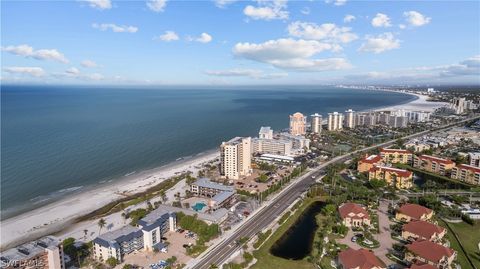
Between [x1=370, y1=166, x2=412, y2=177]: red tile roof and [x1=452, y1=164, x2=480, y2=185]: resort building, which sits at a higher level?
[x1=370, y1=166, x2=412, y2=177]: red tile roof

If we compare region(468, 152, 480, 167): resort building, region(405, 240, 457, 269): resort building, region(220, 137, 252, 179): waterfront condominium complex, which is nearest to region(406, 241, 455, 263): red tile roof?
region(405, 240, 457, 269): resort building

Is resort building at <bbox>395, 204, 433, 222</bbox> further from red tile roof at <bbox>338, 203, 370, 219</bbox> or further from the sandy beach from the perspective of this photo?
the sandy beach

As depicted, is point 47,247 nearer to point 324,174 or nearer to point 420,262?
point 420,262

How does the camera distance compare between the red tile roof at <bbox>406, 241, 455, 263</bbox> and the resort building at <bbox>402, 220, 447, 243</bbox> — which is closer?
the red tile roof at <bbox>406, 241, 455, 263</bbox>

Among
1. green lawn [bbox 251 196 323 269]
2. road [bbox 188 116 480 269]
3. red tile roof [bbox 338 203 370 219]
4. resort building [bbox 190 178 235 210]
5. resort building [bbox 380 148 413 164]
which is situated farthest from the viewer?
resort building [bbox 380 148 413 164]

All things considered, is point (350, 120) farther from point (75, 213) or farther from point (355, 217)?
point (75, 213)

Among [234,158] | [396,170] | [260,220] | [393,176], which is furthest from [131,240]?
[396,170]
